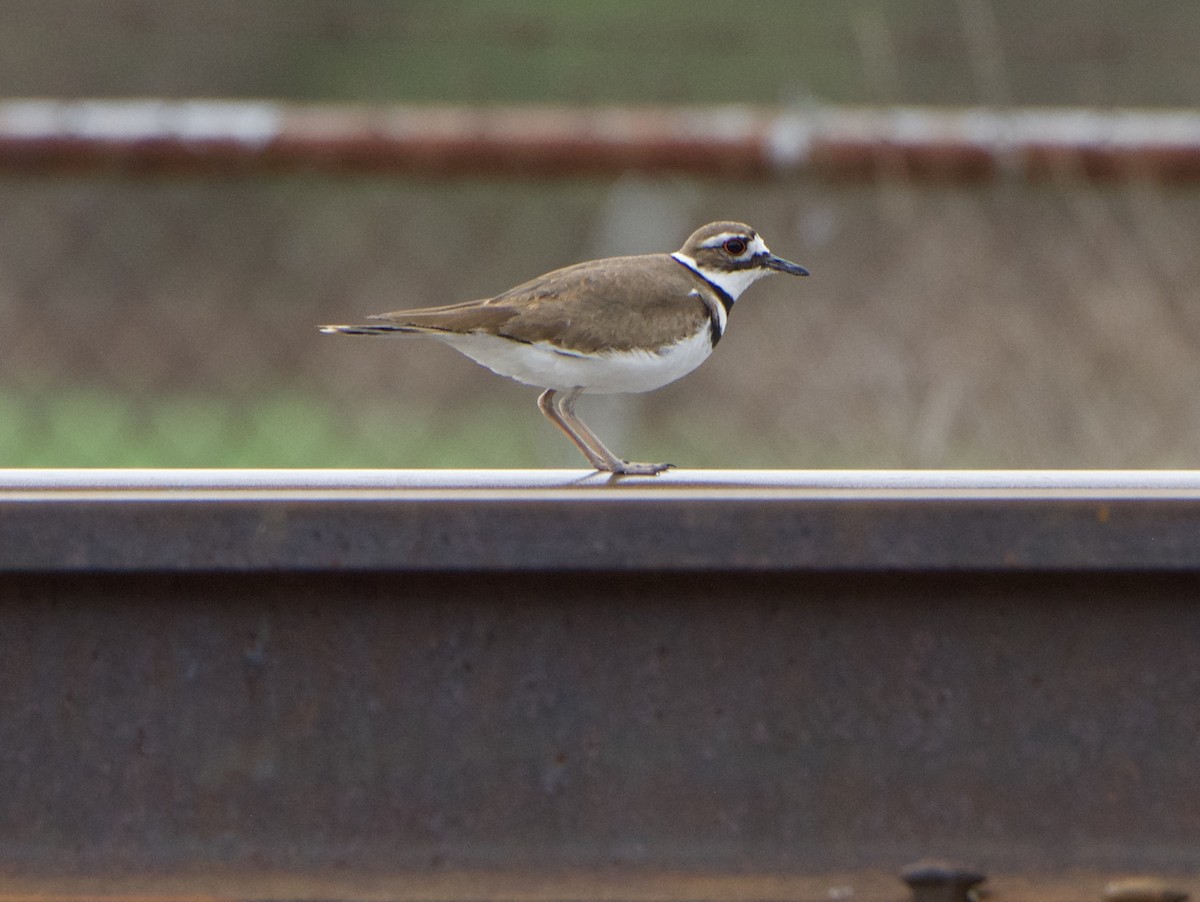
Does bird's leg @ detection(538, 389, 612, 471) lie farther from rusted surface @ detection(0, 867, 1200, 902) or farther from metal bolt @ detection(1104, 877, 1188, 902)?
metal bolt @ detection(1104, 877, 1188, 902)

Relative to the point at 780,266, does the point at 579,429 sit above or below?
below

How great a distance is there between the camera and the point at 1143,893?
2889 mm

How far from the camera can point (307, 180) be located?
7016 mm

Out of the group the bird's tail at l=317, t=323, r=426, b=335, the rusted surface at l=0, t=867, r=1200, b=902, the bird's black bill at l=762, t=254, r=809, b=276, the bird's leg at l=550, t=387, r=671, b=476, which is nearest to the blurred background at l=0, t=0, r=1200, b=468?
the bird's black bill at l=762, t=254, r=809, b=276

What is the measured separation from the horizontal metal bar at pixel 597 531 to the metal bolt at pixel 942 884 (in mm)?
502

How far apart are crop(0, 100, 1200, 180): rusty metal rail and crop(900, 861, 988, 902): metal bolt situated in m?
4.19

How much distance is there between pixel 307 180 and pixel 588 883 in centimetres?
→ 458

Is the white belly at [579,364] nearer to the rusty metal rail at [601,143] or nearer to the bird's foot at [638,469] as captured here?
the bird's foot at [638,469]

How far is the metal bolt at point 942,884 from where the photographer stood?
9.48 ft

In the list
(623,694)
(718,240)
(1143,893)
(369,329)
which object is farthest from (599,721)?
(718,240)

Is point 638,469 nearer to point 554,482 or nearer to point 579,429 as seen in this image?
point 554,482

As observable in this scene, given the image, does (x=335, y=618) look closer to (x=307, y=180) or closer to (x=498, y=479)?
(x=498, y=479)

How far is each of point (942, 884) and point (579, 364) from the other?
65.1 inches

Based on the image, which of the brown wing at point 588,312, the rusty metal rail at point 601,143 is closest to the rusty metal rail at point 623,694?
the brown wing at point 588,312
